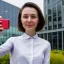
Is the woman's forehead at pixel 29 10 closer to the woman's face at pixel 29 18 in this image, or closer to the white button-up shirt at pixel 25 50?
the woman's face at pixel 29 18

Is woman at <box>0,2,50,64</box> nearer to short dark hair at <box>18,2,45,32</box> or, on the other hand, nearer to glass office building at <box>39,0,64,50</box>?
short dark hair at <box>18,2,45,32</box>

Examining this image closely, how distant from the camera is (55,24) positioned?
26609 mm

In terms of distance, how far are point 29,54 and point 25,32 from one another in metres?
0.18

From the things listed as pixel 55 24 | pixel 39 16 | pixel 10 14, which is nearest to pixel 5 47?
pixel 39 16

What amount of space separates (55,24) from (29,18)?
24761mm

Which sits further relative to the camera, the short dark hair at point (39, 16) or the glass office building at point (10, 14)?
the glass office building at point (10, 14)

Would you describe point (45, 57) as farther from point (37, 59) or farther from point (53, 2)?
point (53, 2)

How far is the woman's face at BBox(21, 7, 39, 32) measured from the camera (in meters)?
1.98

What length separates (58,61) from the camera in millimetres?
8008

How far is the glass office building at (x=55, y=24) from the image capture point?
25.8 meters

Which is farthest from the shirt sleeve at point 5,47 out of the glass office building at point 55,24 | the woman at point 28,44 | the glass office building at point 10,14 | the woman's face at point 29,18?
the glass office building at point 10,14

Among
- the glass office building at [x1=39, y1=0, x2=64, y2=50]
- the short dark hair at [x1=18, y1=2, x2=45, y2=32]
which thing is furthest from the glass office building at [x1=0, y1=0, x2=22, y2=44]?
the short dark hair at [x1=18, y1=2, x2=45, y2=32]

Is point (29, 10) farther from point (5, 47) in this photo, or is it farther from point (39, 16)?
point (5, 47)

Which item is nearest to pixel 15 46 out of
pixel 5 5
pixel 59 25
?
pixel 59 25
